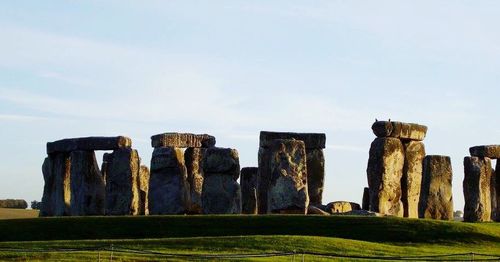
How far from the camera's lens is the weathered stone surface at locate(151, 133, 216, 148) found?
53.6m

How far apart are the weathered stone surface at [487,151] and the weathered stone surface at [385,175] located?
13.8 ft

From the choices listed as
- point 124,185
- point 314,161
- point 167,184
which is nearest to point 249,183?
point 314,161

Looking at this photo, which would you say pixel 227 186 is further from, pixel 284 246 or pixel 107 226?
pixel 284 246

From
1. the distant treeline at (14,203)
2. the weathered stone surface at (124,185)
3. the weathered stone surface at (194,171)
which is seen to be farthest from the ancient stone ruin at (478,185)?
the distant treeline at (14,203)

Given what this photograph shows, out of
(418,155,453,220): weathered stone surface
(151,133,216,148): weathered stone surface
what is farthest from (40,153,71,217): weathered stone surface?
(418,155,453,220): weathered stone surface

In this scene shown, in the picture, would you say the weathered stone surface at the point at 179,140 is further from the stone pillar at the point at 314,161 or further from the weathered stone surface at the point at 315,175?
the weathered stone surface at the point at 315,175

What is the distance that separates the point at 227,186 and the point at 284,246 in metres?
13.2

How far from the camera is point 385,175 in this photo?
51.3 m

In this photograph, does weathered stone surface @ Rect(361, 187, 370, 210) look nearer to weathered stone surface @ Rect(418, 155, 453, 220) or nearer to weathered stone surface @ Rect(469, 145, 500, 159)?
weathered stone surface @ Rect(469, 145, 500, 159)

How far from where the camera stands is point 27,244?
37562mm

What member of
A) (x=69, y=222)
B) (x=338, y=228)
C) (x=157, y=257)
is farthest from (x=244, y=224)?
(x=157, y=257)

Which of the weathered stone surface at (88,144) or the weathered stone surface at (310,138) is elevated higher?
the weathered stone surface at (310,138)

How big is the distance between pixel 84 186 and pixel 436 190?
14.7 m

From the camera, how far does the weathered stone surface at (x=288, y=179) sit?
47.5 meters
